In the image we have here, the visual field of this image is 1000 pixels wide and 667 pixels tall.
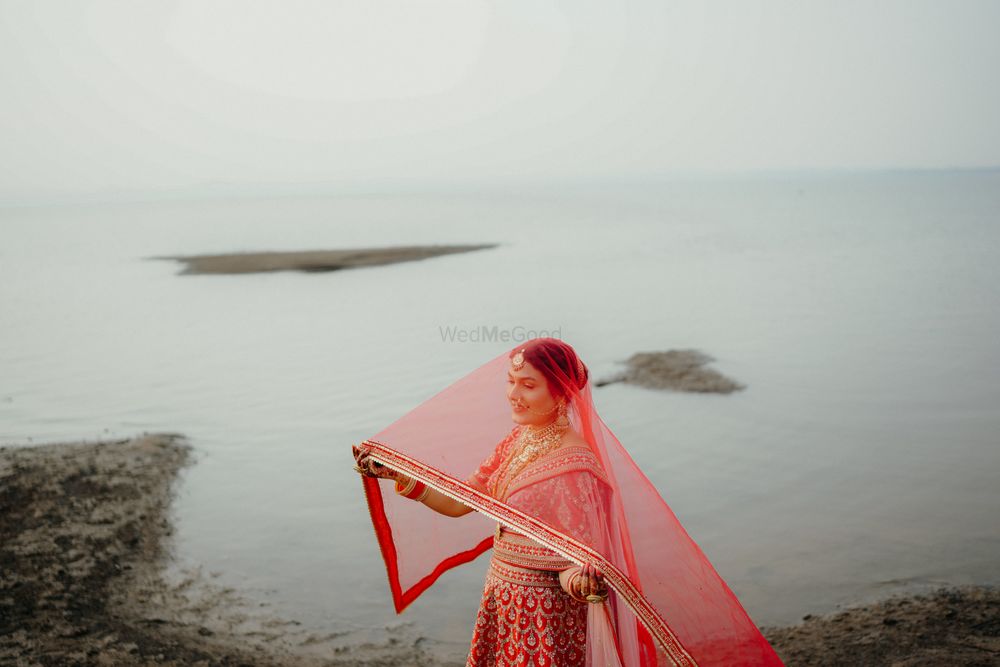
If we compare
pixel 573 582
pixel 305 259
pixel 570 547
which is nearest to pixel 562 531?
pixel 570 547

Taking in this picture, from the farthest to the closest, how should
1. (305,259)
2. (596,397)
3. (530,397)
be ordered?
(305,259) < (596,397) < (530,397)

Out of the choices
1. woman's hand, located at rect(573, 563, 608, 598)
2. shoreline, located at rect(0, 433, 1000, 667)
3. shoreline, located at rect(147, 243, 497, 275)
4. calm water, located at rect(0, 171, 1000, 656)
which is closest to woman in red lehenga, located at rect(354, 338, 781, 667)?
woman's hand, located at rect(573, 563, 608, 598)

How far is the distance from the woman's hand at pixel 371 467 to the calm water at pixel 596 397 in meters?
2.52

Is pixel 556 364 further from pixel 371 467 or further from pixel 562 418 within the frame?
pixel 371 467

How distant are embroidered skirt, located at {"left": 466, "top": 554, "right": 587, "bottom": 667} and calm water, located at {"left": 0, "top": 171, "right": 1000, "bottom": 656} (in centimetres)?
249

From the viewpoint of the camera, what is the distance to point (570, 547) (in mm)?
2453

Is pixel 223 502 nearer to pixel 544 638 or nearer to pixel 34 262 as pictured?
pixel 544 638

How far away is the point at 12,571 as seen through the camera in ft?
17.9

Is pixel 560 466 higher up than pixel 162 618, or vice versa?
pixel 560 466

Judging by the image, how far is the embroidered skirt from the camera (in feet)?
8.62

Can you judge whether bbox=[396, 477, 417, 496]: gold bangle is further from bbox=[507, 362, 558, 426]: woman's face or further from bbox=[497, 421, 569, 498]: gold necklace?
bbox=[507, 362, 558, 426]: woman's face

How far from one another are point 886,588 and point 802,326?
11.1 meters

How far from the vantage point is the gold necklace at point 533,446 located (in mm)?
2746

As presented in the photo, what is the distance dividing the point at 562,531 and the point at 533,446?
1.22 feet
